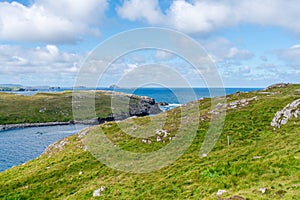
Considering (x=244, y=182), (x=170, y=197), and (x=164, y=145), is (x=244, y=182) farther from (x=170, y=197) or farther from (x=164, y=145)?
(x=164, y=145)

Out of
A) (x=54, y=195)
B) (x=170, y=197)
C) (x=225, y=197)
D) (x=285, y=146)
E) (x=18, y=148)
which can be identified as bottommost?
(x=18, y=148)

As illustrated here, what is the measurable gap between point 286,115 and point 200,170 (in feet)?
61.7

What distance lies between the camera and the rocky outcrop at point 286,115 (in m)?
36.3

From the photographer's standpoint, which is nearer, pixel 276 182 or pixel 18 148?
pixel 276 182

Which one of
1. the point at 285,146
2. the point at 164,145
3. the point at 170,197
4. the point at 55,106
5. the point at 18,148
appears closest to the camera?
the point at 170,197

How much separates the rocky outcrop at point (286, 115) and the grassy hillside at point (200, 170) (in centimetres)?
82

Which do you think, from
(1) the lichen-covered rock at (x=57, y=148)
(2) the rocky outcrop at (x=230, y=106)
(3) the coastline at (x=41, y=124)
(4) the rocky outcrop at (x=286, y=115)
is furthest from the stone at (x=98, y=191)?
(3) the coastline at (x=41, y=124)

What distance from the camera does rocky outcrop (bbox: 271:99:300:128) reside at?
36344 millimetres

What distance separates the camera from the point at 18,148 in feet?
310

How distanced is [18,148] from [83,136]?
56.1 metres

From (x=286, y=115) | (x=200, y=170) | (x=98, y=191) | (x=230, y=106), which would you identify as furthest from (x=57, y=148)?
(x=286, y=115)

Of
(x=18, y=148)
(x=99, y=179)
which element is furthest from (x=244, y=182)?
(x=18, y=148)

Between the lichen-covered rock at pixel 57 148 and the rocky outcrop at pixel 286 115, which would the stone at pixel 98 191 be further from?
the rocky outcrop at pixel 286 115

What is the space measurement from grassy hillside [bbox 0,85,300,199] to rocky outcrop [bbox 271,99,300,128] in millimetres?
819
